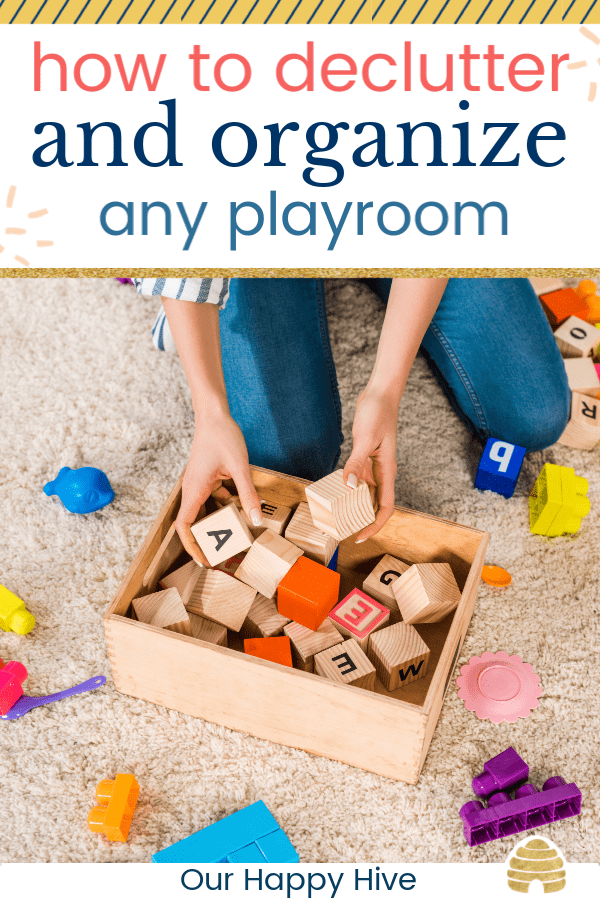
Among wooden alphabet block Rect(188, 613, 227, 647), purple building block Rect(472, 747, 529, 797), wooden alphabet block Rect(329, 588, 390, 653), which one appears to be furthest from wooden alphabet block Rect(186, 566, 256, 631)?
purple building block Rect(472, 747, 529, 797)

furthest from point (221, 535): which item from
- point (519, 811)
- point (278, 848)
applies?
point (519, 811)

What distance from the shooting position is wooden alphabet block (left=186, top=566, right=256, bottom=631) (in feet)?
3.51

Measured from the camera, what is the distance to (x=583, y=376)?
1.47 metres

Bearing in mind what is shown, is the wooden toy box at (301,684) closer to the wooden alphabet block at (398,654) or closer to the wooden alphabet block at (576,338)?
the wooden alphabet block at (398,654)

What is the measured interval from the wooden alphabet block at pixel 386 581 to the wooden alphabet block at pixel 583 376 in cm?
56

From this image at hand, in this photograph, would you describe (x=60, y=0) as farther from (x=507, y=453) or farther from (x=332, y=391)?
(x=507, y=453)

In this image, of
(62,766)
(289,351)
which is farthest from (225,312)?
(62,766)

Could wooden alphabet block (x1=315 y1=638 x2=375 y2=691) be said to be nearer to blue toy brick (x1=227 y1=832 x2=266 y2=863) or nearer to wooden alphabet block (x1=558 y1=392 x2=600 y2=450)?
blue toy brick (x1=227 y1=832 x2=266 y2=863)

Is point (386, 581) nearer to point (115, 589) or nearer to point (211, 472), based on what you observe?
point (211, 472)

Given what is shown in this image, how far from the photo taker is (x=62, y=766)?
1016 millimetres

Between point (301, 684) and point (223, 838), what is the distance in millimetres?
207

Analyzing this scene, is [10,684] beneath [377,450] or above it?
beneath

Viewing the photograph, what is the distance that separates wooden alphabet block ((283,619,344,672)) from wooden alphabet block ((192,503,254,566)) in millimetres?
130
